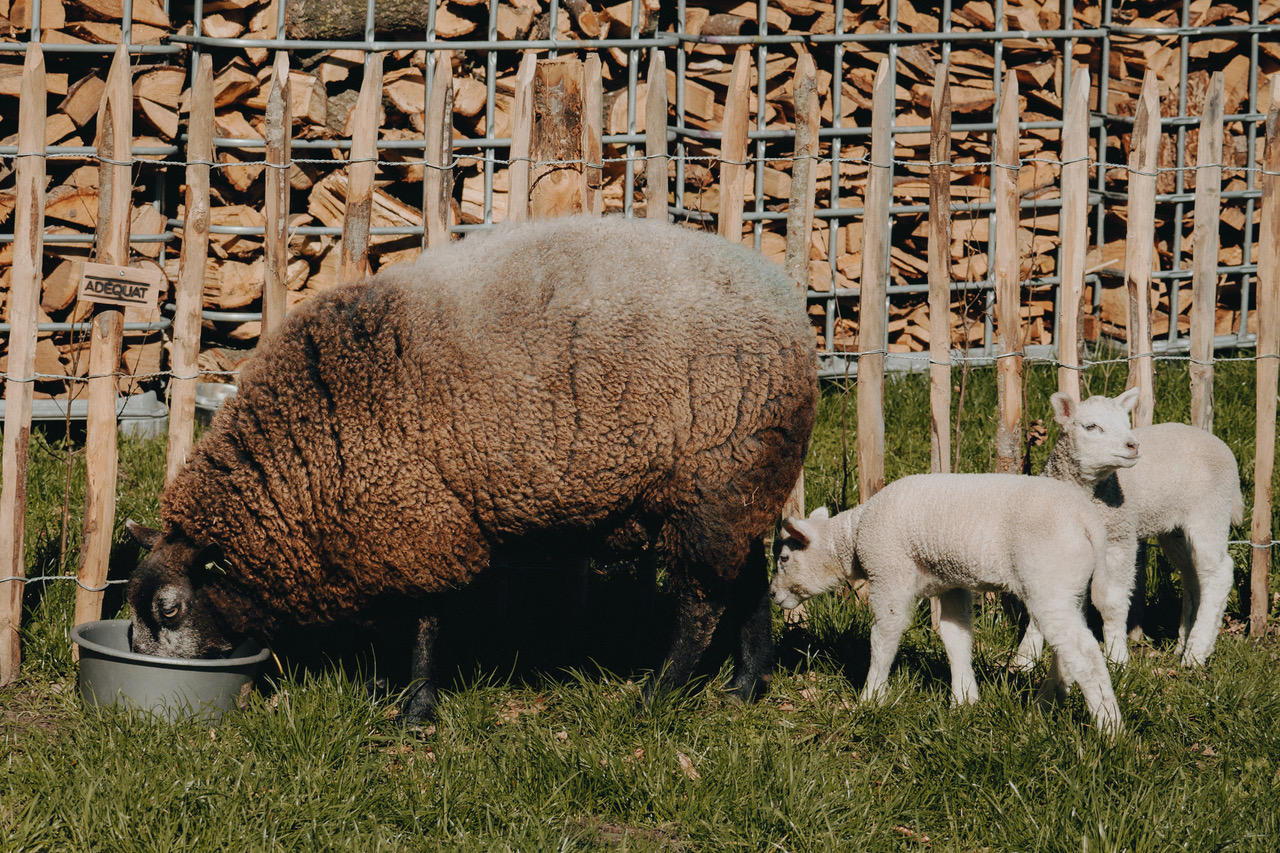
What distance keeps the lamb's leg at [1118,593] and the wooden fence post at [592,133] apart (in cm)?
241

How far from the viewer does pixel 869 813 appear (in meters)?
3.29

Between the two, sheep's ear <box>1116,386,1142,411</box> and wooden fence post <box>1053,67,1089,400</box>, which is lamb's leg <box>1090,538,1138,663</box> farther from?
wooden fence post <box>1053,67,1089,400</box>

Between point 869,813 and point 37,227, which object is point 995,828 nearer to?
point 869,813

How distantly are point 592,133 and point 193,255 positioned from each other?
1632 millimetres

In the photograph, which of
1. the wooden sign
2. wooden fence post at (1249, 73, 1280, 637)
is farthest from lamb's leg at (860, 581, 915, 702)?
the wooden sign

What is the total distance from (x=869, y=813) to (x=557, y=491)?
4.65ft

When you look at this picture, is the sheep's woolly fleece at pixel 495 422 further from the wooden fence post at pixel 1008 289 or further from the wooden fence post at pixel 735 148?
the wooden fence post at pixel 1008 289

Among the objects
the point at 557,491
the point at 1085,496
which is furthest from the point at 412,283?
the point at 1085,496

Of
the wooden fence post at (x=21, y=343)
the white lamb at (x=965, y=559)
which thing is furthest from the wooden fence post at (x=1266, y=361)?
the wooden fence post at (x=21, y=343)

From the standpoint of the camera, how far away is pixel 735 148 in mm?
4512

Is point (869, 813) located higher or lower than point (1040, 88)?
lower

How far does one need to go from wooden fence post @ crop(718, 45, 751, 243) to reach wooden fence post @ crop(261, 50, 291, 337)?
5.63ft

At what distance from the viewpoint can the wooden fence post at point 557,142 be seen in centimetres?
448

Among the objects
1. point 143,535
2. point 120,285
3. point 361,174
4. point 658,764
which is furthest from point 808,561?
point 120,285
